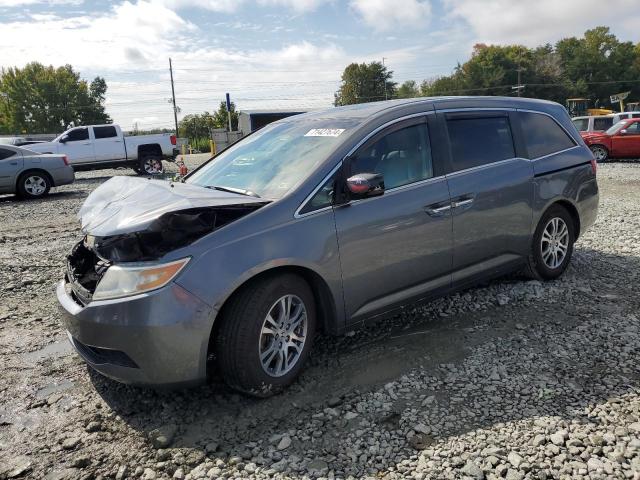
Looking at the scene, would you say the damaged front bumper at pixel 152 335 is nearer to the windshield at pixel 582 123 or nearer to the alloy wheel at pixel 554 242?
the alloy wheel at pixel 554 242

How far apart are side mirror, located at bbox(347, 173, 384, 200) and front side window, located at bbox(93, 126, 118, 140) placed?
18.1 metres

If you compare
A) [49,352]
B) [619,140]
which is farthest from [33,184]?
[619,140]

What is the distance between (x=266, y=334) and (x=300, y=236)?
629 mm

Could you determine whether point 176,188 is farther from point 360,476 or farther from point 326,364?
point 360,476

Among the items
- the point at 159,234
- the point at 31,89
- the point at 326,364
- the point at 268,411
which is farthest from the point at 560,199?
the point at 31,89

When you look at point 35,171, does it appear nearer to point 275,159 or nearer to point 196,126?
point 275,159

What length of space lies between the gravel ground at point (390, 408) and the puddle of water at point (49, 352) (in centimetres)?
2

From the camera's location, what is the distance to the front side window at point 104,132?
62.3ft

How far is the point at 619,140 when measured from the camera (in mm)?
17719

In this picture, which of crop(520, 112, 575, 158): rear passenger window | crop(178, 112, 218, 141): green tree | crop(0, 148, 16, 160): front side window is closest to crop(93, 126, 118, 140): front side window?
crop(0, 148, 16, 160): front side window

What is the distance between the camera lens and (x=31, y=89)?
75.2m

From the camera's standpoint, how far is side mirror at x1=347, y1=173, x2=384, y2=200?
10.5 ft

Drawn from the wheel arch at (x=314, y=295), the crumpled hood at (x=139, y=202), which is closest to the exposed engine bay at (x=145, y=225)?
→ the crumpled hood at (x=139, y=202)

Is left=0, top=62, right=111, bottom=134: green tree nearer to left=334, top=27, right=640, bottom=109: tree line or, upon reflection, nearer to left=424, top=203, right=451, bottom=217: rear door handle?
left=334, top=27, right=640, bottom=109: tree line
